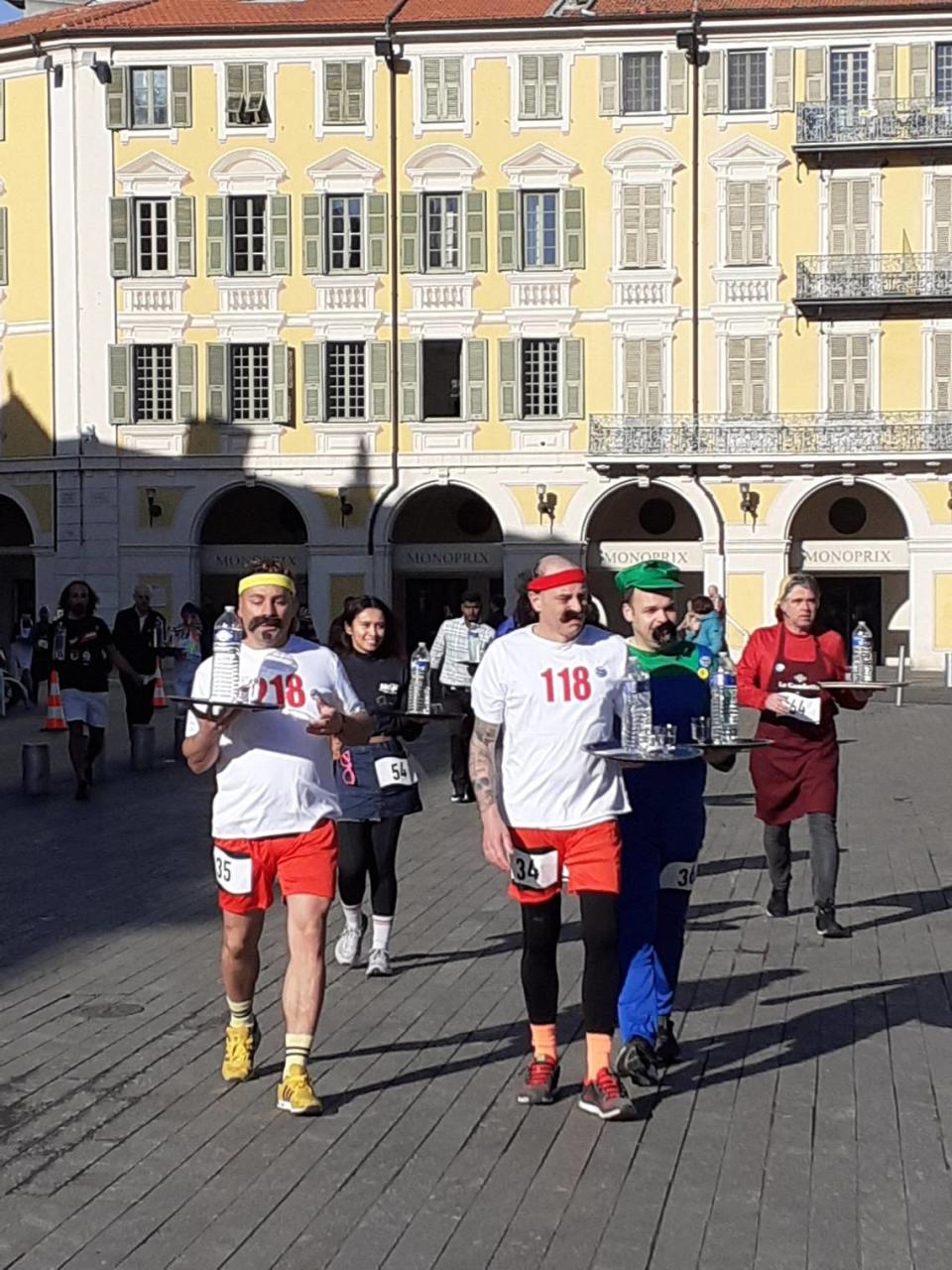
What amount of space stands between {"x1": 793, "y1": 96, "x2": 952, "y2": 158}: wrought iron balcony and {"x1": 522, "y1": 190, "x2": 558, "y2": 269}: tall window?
17.3 feet

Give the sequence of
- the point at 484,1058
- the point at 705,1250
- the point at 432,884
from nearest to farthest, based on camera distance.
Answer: the point at 705,1250 → the point at 484,1058 → the point at 432,884

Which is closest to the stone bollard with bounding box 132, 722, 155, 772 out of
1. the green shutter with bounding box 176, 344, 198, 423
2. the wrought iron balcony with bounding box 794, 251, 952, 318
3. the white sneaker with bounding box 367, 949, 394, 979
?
the white sneaker with bounding box 367, 949, 394, 979

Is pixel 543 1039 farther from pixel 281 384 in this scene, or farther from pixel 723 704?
pixel 281 384

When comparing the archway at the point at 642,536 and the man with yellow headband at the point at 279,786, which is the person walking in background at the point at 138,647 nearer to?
the man with yellow headband at the point at 279,786

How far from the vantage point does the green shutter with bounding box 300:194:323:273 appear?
41625mm

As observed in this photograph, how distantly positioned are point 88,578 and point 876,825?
100 feet

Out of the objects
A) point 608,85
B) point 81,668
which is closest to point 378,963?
point 81,668

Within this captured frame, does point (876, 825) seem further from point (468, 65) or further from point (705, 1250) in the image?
point (468, 65)

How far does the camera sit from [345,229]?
41750 millimetres

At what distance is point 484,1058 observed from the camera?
6953mm

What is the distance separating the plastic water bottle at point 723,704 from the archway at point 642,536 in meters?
35.1

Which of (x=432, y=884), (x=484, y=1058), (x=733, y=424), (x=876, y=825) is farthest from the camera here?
(x=733, y=424)

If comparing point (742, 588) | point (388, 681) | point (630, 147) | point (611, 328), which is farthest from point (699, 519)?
point (388, 681)

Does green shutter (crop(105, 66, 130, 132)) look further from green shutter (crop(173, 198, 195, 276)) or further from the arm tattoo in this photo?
the arm tattoo
